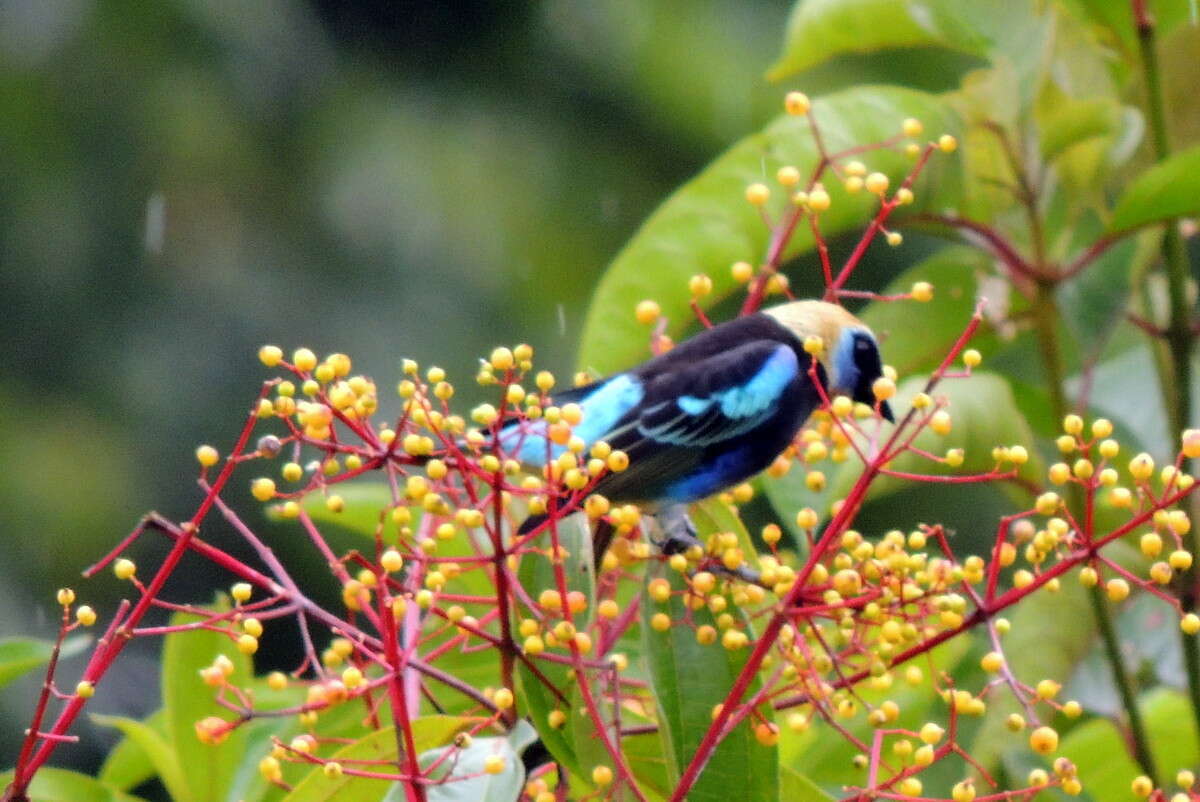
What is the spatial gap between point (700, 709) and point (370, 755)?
256mm

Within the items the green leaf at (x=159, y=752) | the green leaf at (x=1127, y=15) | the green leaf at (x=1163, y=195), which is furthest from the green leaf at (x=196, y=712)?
the green leaf at (x=1127, y=15)

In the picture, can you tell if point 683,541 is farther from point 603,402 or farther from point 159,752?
point 159,752

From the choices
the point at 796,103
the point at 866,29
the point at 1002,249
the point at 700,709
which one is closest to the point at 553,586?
the point at 700,709

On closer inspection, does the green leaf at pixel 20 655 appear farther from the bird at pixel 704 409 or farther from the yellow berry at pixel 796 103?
the yellow berry at pixel 796 103

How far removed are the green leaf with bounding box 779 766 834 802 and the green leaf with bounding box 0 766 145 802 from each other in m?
0.59

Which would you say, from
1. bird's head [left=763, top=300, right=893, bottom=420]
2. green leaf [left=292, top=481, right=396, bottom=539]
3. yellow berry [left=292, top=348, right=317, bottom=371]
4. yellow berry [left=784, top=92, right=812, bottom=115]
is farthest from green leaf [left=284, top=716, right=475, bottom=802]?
bird's head [left=763, top=300, right=893, bottom=420]

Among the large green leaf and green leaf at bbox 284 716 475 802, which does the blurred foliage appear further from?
green leaf at bbox 284 716 475 802

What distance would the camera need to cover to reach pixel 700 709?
1225mm

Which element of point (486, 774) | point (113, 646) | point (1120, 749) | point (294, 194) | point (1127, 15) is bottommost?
point (1120, 749)

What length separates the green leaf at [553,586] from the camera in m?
1.20

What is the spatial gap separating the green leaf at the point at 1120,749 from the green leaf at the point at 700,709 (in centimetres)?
74

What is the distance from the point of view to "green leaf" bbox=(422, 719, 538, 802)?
1104 mm

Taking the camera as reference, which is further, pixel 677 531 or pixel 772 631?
pixel 677 531

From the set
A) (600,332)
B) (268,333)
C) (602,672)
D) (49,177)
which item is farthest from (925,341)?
(49,177)
